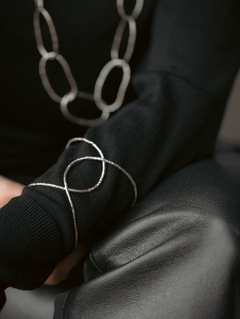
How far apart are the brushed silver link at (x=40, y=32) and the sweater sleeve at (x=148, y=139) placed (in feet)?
0.48

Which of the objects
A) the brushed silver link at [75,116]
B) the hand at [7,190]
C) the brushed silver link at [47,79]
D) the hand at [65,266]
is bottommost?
the hand at [65,266]

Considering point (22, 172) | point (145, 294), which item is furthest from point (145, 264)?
point (22, 172)

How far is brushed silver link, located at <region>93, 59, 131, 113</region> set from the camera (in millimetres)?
560

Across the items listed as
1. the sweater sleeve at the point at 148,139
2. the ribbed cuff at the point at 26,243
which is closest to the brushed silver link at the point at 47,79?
the sweater sleeve at the point at 148,139

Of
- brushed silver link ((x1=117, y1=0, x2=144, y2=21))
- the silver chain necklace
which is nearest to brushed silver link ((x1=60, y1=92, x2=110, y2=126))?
the silver chain necklace

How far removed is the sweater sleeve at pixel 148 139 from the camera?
35cm

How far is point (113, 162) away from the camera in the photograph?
41cm

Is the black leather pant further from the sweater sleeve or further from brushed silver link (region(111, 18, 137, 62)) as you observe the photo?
brushed silver link (region(111, 18, 137, 62))

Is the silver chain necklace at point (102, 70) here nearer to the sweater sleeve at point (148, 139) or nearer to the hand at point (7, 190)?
the sweater sleeve at point (148, 139)

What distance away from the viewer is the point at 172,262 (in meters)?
0.32

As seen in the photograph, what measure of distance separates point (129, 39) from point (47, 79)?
0.52ft

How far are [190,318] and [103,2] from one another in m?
0.47

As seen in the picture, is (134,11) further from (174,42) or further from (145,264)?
(145,264)

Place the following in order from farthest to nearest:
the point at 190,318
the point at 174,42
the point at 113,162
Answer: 1. the point at 174,42
2. the point at 113,162
3. the point at 190,318
